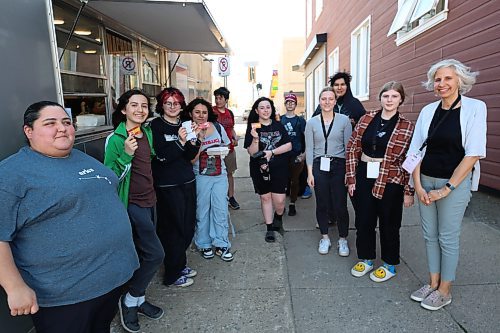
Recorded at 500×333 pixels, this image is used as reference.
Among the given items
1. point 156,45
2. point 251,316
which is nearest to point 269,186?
point 251,316

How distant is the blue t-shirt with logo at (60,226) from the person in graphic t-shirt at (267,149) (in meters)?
2.32

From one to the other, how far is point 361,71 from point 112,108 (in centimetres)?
728

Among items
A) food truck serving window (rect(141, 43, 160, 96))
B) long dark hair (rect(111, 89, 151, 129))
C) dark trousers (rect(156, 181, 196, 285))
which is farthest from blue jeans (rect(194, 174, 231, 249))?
food truck serving window (rect(141, 43, 160, 96))

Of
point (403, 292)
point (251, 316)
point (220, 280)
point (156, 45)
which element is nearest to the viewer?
point (251, 316)

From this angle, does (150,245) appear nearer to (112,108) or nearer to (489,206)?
(112,108)

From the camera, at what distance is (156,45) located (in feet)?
21.6

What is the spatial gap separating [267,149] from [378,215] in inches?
55.6

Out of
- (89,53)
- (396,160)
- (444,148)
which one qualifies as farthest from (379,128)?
(89,53)

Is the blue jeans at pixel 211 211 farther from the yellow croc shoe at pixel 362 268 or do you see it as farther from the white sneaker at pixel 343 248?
the yellow croc shoe at pixel 362 268

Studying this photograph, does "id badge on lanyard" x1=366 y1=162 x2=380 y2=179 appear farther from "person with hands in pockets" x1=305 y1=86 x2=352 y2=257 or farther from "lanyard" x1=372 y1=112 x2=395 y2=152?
"person with hands in pockets" x1=305 y1=86 x2=352 y2=257

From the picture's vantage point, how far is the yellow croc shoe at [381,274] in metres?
3.27

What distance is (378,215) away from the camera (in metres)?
3.31

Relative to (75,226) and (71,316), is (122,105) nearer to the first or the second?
(75,226)

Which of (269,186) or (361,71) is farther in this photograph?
(361,71)
